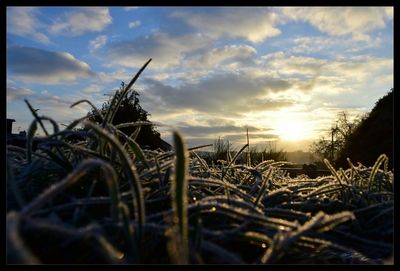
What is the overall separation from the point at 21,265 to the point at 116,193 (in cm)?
18

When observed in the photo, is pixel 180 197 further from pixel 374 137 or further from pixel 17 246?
pixel 374 137

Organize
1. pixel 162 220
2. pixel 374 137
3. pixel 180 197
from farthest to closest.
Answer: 1. pixel 374 137
2. pixel 162 220
3. pixel 180 197

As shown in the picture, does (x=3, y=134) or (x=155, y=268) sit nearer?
(x=155, y=268)

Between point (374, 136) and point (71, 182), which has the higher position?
point (374, 136)

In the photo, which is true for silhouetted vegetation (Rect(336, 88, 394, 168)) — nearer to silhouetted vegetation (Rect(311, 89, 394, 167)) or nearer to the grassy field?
silhouetted vegetation (Rect(311, 89, 394, 167))

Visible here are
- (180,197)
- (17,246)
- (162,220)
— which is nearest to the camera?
(17,246)

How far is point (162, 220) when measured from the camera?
893 mm

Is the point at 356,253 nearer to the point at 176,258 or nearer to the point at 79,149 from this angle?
the point at 176,258

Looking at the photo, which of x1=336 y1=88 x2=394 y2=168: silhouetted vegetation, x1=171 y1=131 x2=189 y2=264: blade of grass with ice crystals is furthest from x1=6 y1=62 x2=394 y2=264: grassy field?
x1=336 y1=88 x2=394 y2=168: silhouetted vegetation

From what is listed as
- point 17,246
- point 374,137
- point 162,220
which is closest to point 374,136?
point 374,137

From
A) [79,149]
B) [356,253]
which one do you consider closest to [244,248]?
[356,253]

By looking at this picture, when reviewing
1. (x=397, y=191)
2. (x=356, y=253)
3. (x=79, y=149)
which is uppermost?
(x=79, y=149)

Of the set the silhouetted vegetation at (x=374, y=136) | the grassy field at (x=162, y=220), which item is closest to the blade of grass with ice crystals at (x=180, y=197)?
the grassy field at (x=162, y=220)

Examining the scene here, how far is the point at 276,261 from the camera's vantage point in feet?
2.55
